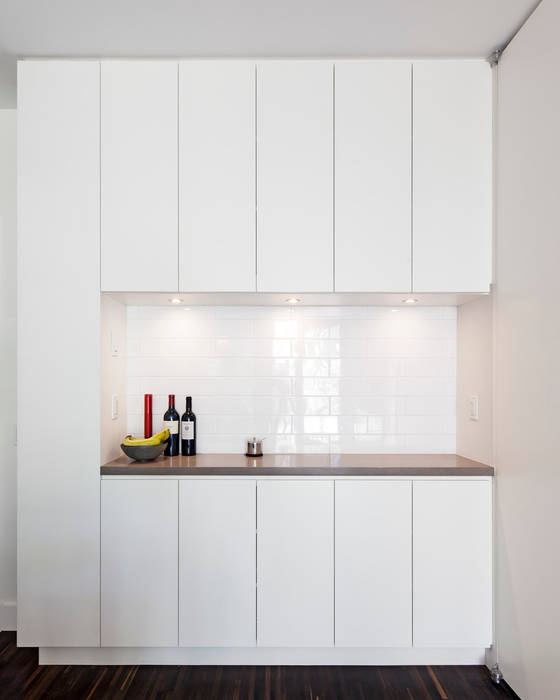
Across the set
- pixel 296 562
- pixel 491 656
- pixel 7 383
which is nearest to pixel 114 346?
pixel 7 383

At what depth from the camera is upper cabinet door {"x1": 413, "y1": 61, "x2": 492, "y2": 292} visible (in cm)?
226

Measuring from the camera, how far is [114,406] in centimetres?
245

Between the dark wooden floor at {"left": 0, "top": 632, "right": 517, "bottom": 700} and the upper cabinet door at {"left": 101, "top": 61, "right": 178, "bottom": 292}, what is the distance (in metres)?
1.80

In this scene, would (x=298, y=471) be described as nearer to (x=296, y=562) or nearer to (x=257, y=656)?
(x=296, y=562)

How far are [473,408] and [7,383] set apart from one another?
256 centimetres

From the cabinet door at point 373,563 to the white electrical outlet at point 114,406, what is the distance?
47.2 inches

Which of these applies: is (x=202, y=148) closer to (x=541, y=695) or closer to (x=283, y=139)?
(x=283, y=139)

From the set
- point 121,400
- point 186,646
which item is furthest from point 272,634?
point 121,400

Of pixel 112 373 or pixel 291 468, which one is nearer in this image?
pixel 291 468

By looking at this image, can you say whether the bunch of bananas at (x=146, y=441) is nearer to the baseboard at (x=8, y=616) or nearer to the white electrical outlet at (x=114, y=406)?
the white electrical outlet at (x=114, y=406)

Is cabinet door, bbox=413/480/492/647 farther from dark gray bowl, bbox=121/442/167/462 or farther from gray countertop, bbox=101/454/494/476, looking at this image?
dark gray bowl, bbox=121/442/167/462

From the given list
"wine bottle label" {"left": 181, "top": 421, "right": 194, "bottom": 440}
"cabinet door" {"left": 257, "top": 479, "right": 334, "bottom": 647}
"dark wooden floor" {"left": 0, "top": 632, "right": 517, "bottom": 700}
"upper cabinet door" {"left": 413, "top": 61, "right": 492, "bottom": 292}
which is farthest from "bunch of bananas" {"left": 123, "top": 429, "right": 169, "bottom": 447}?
"upper cabinet door" {"left": 413, "top": 61, "right": 492, "bottom": 292}

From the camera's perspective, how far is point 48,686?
2.10 m

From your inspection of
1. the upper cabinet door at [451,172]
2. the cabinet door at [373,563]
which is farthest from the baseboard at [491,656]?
the upper cabinet door at [451,172]
